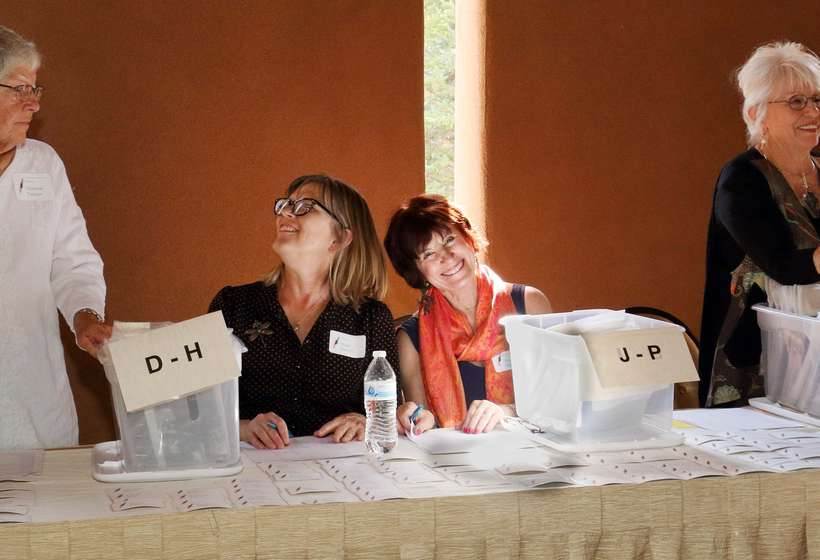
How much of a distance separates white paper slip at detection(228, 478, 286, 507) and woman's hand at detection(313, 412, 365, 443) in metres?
0.35

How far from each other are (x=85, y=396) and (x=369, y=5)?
6.10 ft

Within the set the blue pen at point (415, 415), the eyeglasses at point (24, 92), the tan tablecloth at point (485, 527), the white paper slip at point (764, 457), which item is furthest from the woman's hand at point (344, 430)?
the eyeglasses at point (24, 92)

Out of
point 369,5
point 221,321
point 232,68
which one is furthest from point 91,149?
point 221,321

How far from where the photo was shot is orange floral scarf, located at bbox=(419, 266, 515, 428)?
8.50ft

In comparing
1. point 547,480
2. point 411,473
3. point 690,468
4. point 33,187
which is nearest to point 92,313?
point 33,187

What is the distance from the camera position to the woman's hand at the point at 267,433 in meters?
2.01

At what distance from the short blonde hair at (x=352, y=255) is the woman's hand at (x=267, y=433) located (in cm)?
50

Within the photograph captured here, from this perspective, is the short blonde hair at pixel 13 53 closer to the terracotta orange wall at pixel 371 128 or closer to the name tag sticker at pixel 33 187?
the name tag sticker at pixel 33 187

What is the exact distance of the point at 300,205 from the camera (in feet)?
8.19

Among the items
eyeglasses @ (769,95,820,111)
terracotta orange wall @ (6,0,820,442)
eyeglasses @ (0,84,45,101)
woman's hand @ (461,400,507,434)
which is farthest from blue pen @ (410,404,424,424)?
terracotta orange wall @ (6,0,820,442)

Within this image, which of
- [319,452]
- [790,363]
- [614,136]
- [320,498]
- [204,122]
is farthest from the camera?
[614,136]

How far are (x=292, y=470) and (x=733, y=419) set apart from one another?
1.09m

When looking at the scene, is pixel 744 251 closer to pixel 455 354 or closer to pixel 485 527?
pixel 455 354

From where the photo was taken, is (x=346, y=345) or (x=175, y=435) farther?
(x=346, y=345)
